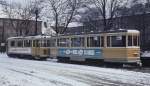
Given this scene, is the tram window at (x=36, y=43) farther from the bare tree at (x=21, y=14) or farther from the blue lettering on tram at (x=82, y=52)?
the bare tree at (x=21, y=14)

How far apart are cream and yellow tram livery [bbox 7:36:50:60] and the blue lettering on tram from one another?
14.1 ft

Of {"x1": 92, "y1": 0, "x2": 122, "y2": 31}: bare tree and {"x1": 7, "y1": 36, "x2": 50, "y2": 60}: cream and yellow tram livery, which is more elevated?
{"x1": 92, "y1": 0, "x2": 122, "y2": 31}: bare tree

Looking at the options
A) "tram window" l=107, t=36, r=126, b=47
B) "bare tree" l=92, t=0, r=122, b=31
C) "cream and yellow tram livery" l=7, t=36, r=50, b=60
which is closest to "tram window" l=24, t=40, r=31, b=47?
"cream and yellow tram livery" l=7, t=36, r=50, b=60

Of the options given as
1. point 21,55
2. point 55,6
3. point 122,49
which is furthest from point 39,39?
point 55,6

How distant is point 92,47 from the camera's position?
101 ft

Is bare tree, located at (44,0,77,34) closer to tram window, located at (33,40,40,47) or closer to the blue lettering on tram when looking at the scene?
tram window, located at (33,40,40,47)

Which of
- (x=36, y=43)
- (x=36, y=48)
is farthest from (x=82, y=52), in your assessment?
(x=36, y=43)

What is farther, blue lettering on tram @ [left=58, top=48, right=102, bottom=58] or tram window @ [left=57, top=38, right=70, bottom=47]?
tram window @ [left=57, top=38, right=70, bottom=47]

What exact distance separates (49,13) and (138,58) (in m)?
33.8

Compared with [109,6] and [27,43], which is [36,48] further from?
[109,6]

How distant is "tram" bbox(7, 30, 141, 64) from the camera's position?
91.1 feet

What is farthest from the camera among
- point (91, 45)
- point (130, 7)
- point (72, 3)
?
point (72, 3)

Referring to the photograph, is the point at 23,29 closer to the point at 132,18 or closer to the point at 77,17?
the point at 77,17

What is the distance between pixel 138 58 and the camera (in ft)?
91.9
